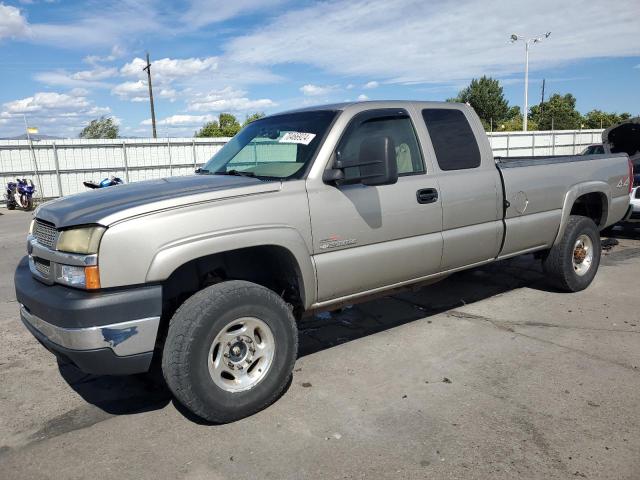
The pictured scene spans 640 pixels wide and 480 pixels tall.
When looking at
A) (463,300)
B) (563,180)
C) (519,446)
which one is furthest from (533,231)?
(519,446)

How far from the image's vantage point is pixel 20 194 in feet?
59.0

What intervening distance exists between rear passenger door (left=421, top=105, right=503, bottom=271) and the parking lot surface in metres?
0.78

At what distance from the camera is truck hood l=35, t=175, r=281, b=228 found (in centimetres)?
291

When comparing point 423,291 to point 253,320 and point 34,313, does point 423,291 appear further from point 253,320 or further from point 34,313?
point 34,313

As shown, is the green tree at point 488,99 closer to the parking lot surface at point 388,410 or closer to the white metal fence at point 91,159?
the white metal fence at point 91,159

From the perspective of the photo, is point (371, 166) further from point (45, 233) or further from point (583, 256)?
point (583, 256)

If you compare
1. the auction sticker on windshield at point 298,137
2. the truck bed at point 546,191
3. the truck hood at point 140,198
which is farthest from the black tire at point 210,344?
the truck bed at point 546,191

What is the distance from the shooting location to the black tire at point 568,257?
5.40m

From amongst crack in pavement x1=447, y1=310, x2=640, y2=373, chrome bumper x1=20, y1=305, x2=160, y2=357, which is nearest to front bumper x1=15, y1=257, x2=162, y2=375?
chrome bumper x1=20, y1=305, x2=160, y2=357

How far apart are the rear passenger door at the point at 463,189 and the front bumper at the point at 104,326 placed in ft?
7.84

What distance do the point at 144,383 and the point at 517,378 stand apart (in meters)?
2.69

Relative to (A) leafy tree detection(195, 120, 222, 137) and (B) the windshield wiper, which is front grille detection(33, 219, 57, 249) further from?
(A) leafy tree detection(195, 120, 222, 137)

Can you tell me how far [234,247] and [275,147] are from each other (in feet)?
3.87

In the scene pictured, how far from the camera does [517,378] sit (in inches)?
146
